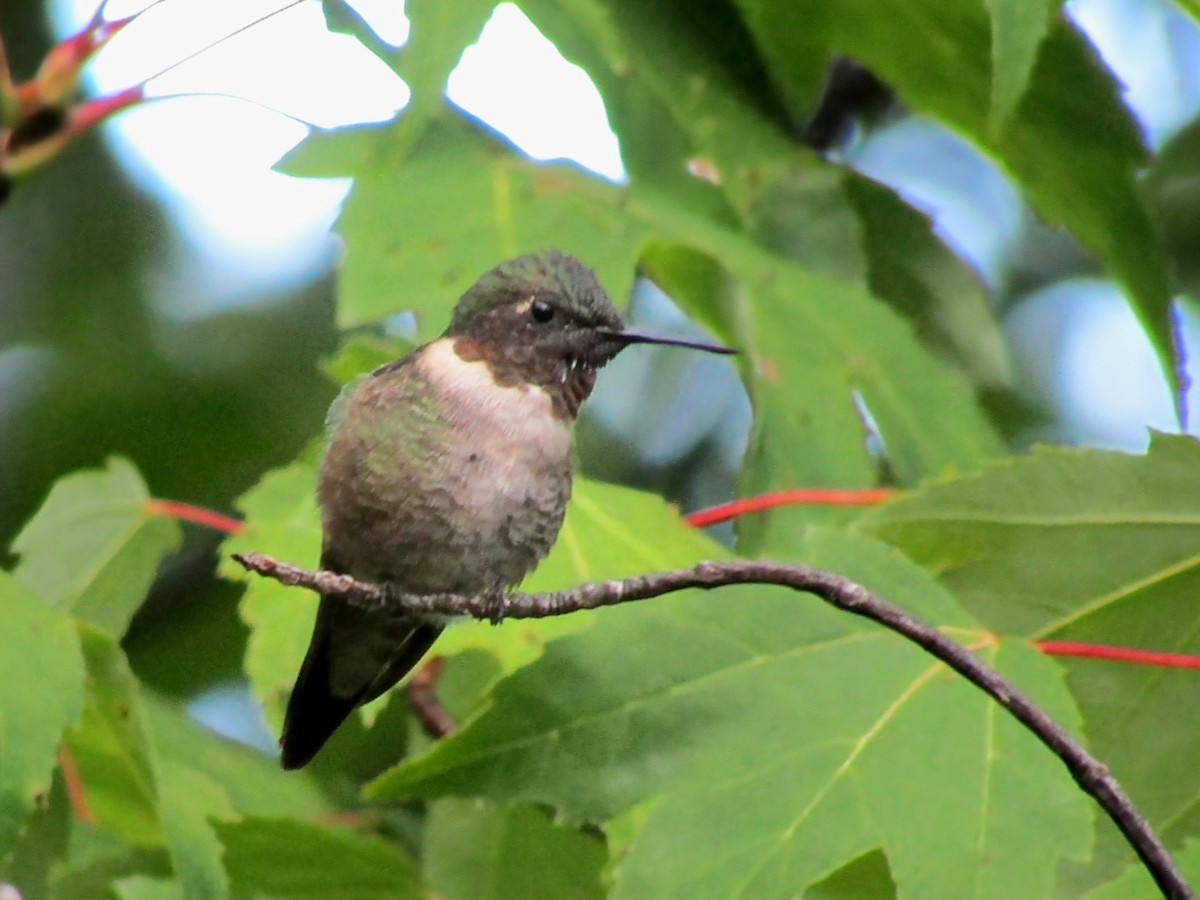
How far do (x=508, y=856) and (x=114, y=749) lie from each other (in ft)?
1.90

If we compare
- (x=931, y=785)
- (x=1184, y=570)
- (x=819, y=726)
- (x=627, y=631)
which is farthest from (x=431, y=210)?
(x=1184, y=570)

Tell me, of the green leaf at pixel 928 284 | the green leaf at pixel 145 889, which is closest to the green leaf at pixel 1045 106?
the green leaf at pixel 928 284

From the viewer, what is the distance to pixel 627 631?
1724 mm

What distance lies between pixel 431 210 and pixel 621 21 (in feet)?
1.44

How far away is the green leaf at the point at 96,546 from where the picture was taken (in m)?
2.23

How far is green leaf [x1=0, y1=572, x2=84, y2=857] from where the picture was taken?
159cm

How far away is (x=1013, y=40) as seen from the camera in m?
1.52

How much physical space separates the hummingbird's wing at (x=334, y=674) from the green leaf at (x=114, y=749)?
0.18m

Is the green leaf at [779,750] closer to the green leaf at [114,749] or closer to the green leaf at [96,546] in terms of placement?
the green leaf at [114,749]

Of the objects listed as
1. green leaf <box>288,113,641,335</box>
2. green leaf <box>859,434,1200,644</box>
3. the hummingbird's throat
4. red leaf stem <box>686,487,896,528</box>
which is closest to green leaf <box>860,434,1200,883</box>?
green leaf <box>859,434,1200,644</box>

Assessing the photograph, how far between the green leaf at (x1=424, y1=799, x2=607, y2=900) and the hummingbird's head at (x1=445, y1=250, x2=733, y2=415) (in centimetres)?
65

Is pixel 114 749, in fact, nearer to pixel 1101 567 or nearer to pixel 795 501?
pixel 795 501

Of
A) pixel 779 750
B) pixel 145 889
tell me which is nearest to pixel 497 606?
pixel 779 750

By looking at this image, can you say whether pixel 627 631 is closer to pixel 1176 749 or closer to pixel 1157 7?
pixel 1176 749
